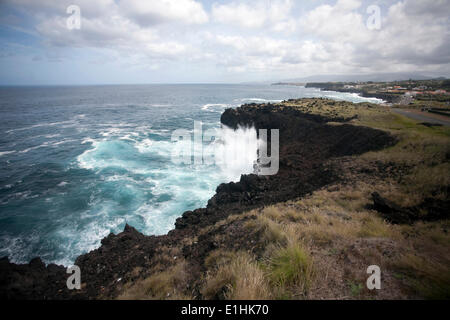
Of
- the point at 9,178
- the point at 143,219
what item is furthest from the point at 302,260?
the point at 9,178

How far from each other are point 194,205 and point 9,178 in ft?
69.8

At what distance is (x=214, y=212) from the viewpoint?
13.8 m

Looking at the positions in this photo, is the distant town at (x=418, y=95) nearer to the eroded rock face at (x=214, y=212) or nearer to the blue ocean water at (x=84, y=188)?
the eroded rock face at (x=214, y=212)

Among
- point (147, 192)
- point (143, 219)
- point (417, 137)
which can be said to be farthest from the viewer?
point (147, 192)

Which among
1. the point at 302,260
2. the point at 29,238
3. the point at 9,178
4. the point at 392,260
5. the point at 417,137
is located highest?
the point at 417,137

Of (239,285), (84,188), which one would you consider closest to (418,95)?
(239,285)

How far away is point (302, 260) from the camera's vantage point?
152 inches

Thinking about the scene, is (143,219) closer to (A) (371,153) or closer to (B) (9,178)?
(B) (9,178)

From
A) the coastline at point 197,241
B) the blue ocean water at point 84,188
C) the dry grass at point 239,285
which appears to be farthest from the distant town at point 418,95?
the dry grass at point 239,285

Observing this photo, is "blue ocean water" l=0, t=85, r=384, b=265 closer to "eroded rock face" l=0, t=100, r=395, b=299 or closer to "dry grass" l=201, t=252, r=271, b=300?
"eroded rock face" l=0, t=100, r=395, b=299

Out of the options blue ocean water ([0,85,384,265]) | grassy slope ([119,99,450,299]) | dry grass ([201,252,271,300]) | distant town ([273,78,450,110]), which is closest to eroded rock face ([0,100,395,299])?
grassy slope ([119,99,450,299])

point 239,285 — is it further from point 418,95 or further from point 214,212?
point 418,95

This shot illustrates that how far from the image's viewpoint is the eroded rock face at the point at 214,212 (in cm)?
667
